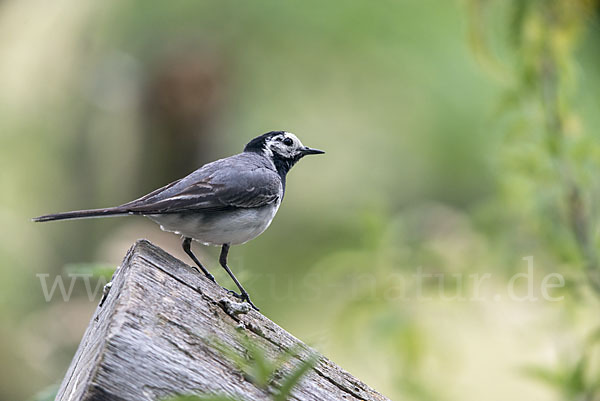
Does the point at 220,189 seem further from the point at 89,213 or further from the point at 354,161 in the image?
the point at 354,161

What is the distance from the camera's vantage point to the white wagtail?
11.4ft

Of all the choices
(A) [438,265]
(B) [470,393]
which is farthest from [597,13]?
(B) [470,393]

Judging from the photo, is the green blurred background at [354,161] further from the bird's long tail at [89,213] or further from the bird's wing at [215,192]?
the bird's long tail at [89,213]

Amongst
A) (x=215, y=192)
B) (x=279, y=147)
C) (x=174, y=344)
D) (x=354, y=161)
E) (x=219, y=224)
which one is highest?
(x=354, y=161)

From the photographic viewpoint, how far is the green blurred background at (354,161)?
399cm

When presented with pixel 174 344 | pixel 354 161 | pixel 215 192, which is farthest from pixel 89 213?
pixel 354 161

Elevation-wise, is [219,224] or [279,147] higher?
[279,147]

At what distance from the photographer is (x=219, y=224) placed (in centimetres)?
380

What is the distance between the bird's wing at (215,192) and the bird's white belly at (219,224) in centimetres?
5

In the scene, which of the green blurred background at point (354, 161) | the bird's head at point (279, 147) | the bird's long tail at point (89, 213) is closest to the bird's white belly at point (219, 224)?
the bird's long tail at point (89, 213)

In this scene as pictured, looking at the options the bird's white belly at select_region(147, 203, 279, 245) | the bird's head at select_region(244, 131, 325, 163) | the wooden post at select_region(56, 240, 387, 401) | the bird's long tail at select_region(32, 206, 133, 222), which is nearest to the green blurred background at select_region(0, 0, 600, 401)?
the bird's white belly at select_region(147, 203, 279, 245)

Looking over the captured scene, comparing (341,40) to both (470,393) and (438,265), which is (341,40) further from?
(438,265)

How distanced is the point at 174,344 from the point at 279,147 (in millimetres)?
3052

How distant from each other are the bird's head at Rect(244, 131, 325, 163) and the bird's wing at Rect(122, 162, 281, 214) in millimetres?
511
